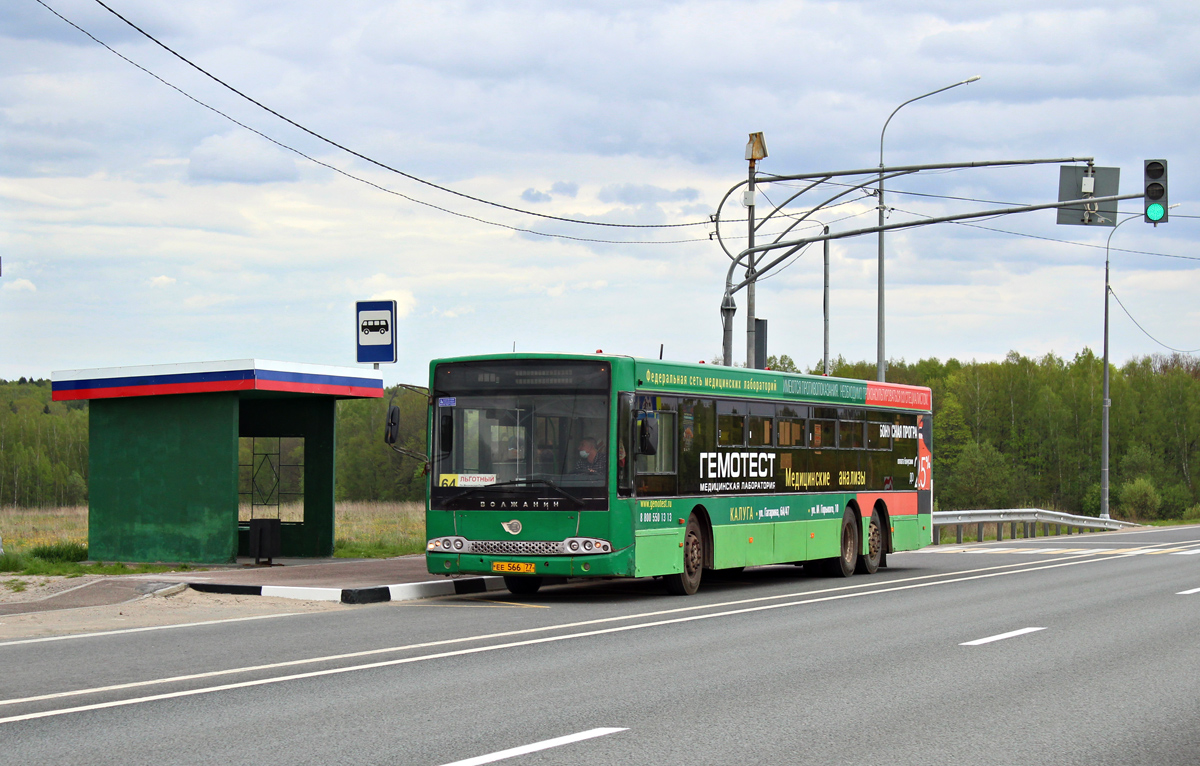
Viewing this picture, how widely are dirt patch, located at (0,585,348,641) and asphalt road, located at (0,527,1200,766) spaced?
2.39 ft

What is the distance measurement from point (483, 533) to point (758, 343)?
39.3ft

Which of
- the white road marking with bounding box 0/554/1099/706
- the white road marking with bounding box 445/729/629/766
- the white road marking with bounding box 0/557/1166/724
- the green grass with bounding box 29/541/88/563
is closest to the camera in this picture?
→ the white road marking with bounding box 445/729/629/766

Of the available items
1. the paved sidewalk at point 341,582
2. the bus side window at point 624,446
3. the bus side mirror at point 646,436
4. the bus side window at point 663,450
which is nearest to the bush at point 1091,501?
the paved sidewalk at point 341,582

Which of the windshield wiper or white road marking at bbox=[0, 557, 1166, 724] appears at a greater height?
the windshield wiper

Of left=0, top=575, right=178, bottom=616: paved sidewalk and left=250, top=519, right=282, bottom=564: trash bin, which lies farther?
left=250, top=519, right=282, bottom=564: trash bin

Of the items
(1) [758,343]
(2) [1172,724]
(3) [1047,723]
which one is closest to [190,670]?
(3) [1047,723]

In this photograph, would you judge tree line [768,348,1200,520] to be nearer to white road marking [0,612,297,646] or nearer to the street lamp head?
the street lamp head

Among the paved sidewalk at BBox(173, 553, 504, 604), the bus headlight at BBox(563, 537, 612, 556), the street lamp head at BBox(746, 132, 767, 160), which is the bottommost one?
the paved sidewalk at BBox(173, 553, 504, 604)

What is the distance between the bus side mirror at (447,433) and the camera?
658 inches

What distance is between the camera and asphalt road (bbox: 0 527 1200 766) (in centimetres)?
716

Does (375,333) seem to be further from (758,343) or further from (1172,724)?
(1172,724)

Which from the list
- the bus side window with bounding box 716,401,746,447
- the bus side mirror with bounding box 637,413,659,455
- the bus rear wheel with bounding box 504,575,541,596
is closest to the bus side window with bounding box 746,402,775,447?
the bus side window with bounding box 716,401,746,447

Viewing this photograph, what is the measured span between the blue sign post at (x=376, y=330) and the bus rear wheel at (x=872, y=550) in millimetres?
8535

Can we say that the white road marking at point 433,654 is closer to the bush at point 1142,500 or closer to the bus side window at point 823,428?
the bus side window at point 823,428
